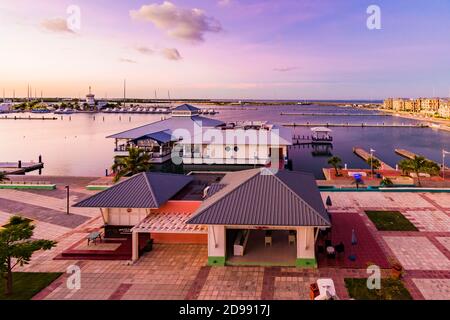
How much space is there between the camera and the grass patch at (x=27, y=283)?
46.5ft

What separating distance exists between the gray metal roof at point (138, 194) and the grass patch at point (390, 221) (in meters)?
12.6

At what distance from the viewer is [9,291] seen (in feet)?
46.9

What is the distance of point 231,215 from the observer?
1639 cm

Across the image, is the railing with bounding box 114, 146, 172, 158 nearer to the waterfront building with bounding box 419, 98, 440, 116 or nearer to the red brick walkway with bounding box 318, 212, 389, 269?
the red brick walkway with bounding box 318, 212, 389, 269

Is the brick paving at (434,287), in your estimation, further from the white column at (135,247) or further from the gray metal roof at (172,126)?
the gray metal roof at (172,126)

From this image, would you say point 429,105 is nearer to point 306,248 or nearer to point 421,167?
point 421,167

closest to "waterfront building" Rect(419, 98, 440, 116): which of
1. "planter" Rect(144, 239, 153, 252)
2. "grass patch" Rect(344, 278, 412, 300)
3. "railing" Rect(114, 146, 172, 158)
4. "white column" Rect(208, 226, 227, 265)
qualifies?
"railing" Rect(114, 146, 172, 158)

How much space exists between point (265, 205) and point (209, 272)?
397cm

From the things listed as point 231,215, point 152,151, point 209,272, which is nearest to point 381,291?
point 231,215

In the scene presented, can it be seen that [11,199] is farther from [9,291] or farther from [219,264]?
[219,264]

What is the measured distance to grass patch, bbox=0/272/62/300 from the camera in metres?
14.2
